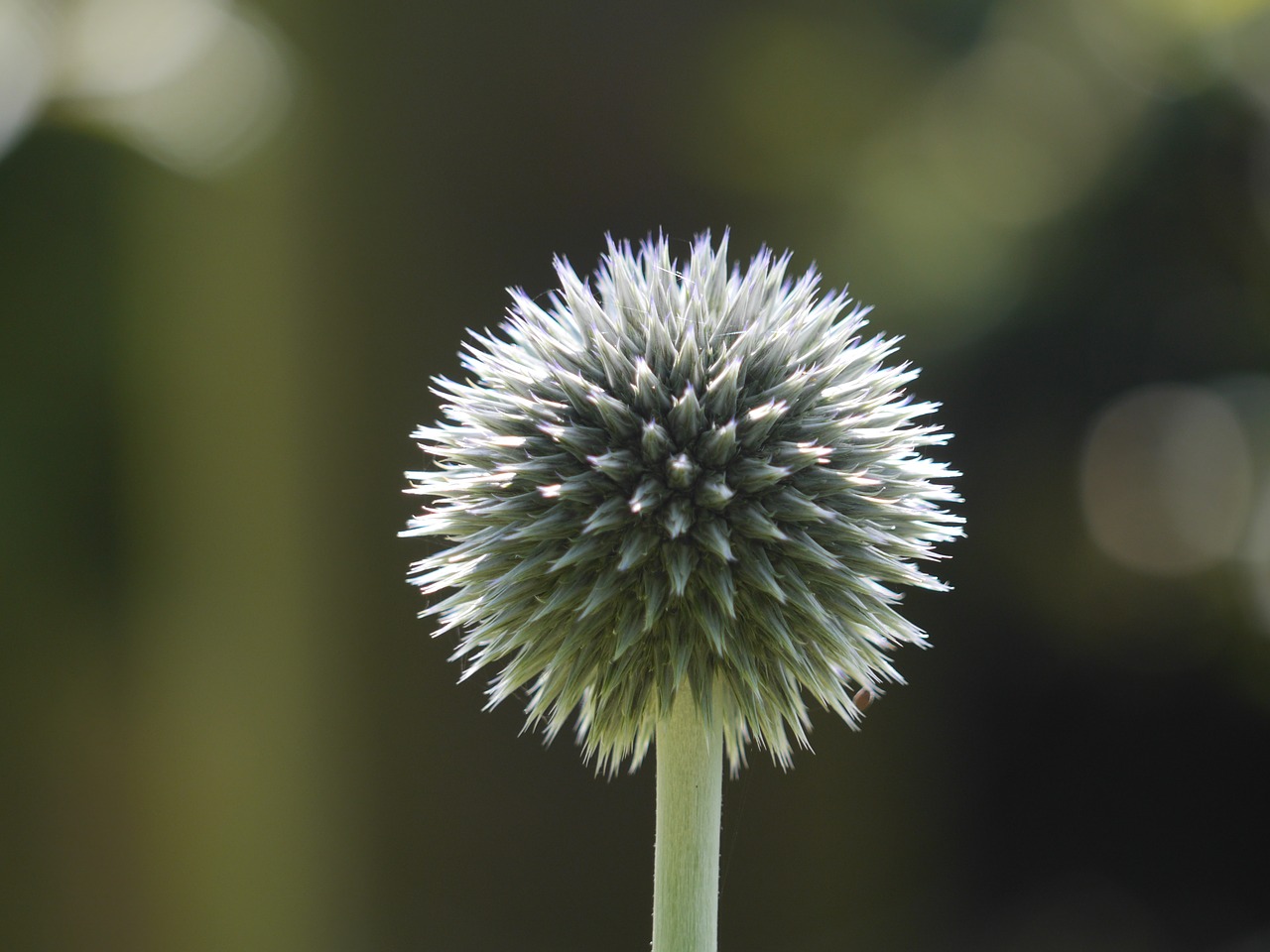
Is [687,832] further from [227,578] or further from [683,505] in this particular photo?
[227,578]

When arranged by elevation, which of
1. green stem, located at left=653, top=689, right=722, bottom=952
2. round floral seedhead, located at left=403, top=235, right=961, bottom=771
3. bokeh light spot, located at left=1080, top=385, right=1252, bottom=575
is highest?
bokeh light spot, located at left=1080, top=385, right=1252, bottom=575

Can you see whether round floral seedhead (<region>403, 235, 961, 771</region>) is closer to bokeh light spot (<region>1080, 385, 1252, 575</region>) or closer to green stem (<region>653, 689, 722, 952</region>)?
green stem (<region>653, 689, 722, 952</region>)

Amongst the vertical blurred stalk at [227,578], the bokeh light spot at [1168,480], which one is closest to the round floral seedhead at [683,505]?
the vertical blurred stalk at [227,578]

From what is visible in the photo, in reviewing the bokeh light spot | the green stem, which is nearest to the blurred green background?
the bokeh light spot

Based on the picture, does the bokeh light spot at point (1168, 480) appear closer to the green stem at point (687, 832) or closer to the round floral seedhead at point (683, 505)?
the round floral seedhead at point (683, 505)

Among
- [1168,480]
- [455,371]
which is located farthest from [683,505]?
[455,371]
